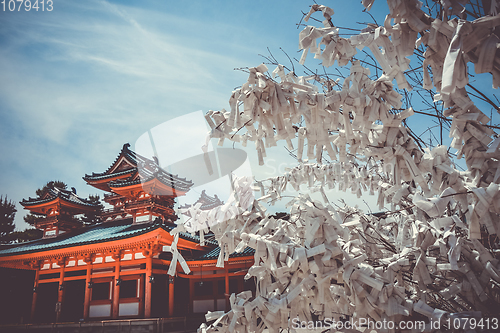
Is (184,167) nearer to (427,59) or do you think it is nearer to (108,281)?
(108,281)

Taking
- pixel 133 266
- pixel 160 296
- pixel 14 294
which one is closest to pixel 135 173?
pixel 133 266

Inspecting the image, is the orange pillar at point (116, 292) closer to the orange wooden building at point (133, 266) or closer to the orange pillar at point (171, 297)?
the orange wooden building at point (133, 266)

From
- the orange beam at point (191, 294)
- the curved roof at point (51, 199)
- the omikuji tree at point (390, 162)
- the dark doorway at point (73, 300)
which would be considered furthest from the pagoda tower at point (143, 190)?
the omikuji tree at point (390, 162)

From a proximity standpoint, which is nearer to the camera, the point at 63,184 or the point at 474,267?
the point at 474,267

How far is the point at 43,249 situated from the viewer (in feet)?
33.7

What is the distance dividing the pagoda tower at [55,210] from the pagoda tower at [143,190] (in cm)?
201

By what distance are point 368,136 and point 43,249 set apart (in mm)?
12036

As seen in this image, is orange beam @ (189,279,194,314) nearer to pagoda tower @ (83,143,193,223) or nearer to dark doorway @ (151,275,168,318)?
dark doorway @ (151,275,168,318)

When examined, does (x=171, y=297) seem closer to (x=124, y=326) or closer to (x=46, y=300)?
(x=124, y=326)

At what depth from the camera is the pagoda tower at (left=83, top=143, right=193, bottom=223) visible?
11.0 meters

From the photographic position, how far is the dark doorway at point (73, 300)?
10.4 metres

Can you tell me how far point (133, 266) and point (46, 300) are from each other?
4554 mm

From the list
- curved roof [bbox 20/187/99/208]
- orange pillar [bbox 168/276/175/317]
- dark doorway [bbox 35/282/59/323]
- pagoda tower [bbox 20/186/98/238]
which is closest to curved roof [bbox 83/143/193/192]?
curved roof [bbox 20/187/99/208]

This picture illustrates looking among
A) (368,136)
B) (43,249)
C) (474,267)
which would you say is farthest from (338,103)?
(43,249)
